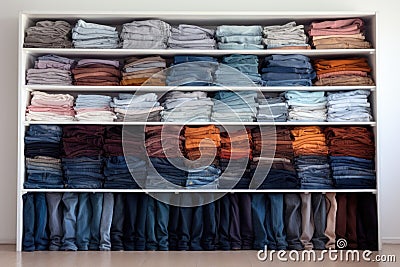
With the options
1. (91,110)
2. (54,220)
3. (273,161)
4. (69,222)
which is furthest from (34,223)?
(273,161)

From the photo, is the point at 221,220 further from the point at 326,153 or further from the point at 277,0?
the point at 277,0

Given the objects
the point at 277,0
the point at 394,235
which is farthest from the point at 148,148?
the point at 394,235

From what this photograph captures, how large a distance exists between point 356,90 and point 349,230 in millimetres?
959

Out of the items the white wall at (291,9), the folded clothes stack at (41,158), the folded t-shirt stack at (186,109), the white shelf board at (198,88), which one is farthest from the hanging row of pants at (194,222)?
the white shelf board at (198,88)

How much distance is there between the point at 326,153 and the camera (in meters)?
4.93

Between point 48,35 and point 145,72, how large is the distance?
28.0 inches

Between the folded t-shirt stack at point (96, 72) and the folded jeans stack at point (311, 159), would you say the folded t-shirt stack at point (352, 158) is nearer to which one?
the folded jeans stack at point (311, 159)

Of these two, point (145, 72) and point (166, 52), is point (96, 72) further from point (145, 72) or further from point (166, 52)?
point (166, 52)

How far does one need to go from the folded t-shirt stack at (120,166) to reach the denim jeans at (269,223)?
31.4 inches

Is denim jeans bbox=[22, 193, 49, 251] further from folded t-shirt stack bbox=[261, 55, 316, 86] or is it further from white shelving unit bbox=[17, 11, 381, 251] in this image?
folded t-shirt stack bbox=[261, 55, 316, 86]

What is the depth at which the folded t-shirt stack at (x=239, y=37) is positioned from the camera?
4977 millimetres

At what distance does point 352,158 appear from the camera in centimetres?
489

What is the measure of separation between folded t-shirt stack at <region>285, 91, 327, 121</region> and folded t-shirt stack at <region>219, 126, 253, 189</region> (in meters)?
0.37

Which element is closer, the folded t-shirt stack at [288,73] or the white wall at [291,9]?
the folded t-shirt stack at [288,73]
